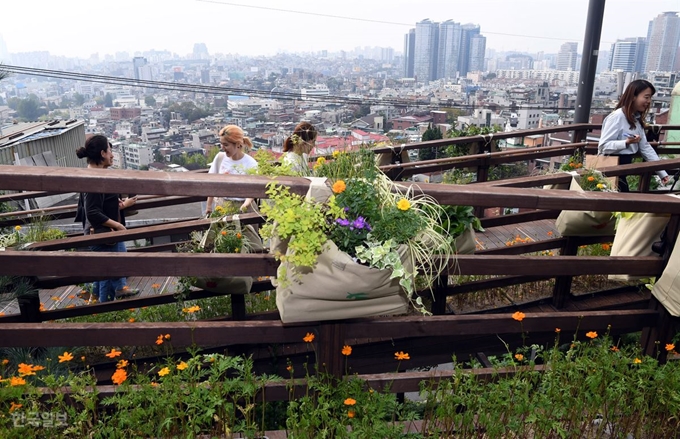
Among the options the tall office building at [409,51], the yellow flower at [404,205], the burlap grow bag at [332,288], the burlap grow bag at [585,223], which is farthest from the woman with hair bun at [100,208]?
the tall office building at [409,51]

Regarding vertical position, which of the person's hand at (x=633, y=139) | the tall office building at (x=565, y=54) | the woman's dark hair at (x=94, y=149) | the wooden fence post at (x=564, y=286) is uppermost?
the tall office building at (x=565, y=54)

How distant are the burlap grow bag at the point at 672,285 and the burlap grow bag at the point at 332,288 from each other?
46.6 inches

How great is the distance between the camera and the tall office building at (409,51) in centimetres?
3800

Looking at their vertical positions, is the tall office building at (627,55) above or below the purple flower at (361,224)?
above

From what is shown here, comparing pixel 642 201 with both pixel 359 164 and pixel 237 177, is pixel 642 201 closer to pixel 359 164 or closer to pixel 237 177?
pixel 359 164

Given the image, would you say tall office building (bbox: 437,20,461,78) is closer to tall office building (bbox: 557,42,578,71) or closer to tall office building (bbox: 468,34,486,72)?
tall office building (bbox: 468,34,486,72)

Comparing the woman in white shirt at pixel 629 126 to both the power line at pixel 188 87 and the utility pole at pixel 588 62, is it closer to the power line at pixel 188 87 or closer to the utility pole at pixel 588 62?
the utility pole at pixel 588 62

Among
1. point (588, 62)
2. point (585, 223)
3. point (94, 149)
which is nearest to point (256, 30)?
point (588, 62)

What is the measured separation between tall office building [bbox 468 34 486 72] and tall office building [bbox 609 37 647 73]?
56.5ft

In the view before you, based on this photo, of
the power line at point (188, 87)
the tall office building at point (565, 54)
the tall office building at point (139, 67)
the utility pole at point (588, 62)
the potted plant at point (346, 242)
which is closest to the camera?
the potted plant at point (346, 242)

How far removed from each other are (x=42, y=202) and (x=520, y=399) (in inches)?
387

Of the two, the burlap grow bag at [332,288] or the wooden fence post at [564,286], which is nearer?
the burlap grow bag at [332,288]

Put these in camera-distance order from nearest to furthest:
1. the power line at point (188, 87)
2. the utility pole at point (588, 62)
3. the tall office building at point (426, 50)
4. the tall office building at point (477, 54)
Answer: the utility pole at point (588, 62) < the power line at point (188, 87) < the tall office building at point (426, 50) < the tall office building at point (477, 54)

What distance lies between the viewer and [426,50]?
1496 inches
